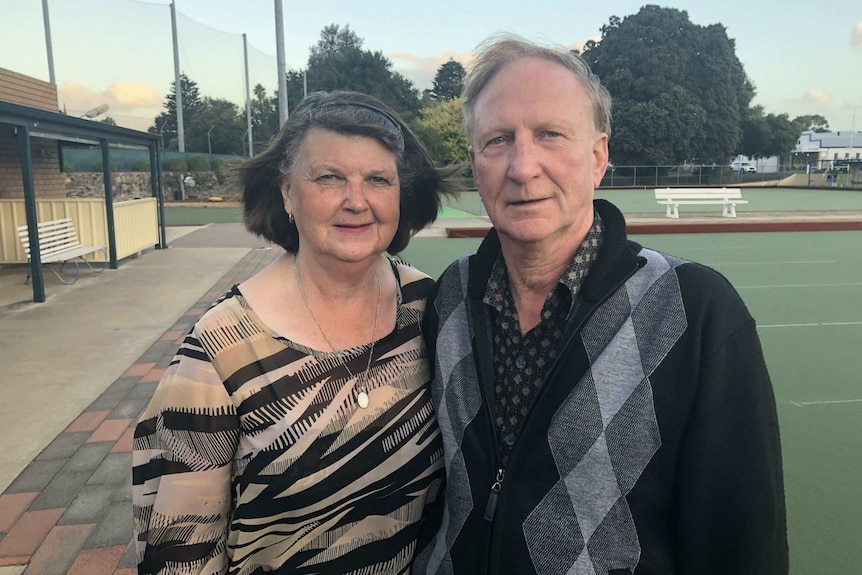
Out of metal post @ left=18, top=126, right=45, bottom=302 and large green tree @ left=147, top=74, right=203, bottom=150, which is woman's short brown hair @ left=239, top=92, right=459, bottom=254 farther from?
large green tree @ left=147, top=74, right=203, bottom=150

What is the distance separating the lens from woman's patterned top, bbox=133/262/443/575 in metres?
1.55

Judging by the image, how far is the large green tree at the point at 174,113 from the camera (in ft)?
231

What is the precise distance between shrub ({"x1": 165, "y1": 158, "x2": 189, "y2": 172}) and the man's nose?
3400 centimetres

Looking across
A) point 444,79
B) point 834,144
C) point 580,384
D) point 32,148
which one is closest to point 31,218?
point 32,148

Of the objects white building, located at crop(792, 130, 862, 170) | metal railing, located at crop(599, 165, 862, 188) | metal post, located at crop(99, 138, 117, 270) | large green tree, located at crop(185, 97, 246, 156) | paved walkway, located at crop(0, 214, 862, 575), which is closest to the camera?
paved walkway, located at crop(0, 214, 862, 575)

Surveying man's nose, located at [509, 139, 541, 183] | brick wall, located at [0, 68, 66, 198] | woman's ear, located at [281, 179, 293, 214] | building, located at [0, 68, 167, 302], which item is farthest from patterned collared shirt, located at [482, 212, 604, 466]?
brick wall, located at [0, 68, 66, 198]

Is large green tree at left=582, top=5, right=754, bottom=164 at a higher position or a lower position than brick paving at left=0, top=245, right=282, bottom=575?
higher

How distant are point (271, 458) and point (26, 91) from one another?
13.7 m

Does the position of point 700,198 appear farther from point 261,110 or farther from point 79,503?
point 261,110

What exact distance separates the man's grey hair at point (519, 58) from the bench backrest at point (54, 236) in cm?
924

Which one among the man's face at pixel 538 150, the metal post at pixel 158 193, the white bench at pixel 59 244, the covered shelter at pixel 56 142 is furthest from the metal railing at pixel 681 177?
the man's face at pixel 538 150

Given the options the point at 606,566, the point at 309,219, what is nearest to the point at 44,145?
the point at 309,219

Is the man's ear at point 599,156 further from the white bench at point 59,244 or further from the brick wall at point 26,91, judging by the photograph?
the brick wall at point 26,91

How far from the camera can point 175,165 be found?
3244 cm
